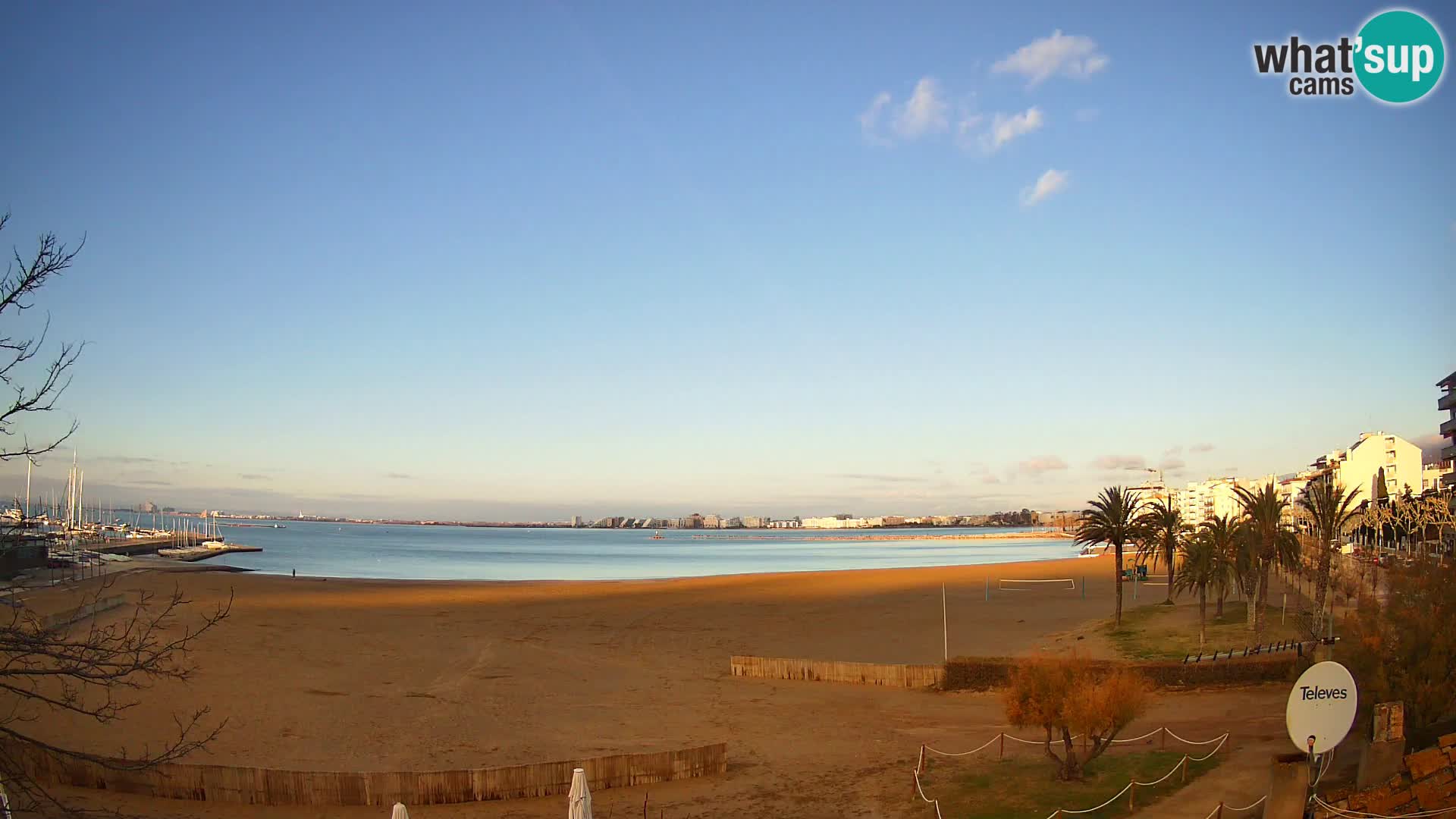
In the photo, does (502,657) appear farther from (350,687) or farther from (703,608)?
(703,608)

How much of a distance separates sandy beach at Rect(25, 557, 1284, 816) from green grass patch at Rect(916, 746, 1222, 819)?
88 cm

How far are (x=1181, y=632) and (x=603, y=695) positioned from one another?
17.6 m

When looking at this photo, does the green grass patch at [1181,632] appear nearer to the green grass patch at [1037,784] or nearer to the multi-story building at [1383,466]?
the green grass patch at [1037,784]

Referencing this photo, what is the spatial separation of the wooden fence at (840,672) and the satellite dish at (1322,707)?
12.8m

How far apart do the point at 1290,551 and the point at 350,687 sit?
28.1m

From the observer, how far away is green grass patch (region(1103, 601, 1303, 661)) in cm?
2573

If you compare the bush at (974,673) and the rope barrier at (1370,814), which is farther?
the bush at (974,673)

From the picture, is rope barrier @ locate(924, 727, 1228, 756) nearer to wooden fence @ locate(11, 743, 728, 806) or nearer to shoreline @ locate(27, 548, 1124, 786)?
shoreline @ locate(27, 548, 1124, 786)

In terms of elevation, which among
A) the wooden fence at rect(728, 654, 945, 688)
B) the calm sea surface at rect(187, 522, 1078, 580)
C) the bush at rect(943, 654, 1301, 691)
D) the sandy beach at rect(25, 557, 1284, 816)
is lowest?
the calm sea surface at rect(187, 522, 1078, 580)

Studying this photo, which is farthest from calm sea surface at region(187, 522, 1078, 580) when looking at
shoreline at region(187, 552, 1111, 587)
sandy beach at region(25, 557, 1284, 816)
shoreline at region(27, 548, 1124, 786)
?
sandy beach at region(25, 557, 1284, 816)

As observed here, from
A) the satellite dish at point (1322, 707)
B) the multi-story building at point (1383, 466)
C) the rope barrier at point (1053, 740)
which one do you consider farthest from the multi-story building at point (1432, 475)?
the satellite dish at point (1322, 707)

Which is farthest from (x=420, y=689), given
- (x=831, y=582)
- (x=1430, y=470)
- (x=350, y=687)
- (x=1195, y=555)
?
(x=1430, y=470)

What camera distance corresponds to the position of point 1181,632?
28656 millimetres

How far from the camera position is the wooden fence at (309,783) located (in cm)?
1548
